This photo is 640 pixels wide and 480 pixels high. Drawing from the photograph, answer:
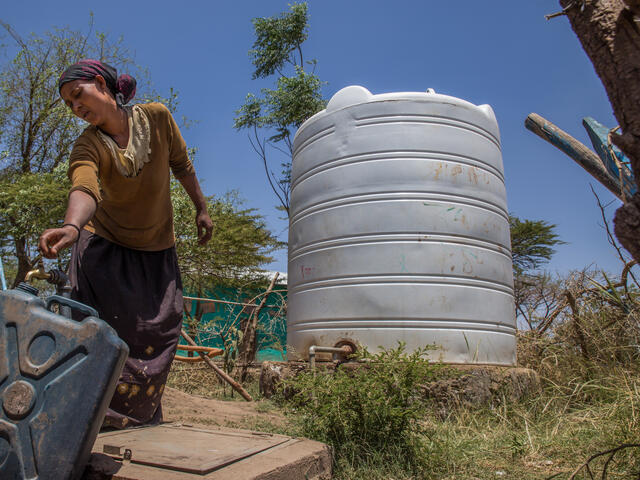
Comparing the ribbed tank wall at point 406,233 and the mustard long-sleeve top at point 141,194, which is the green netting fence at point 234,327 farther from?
the mustard long-sleeve top at point 141,194

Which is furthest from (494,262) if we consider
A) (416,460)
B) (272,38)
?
(272,38)

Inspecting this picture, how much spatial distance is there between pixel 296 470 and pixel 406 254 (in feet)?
6.53

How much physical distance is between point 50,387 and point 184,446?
23.2 inches

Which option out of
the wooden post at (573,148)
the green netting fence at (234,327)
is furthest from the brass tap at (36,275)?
the green netting fence at (234,327)

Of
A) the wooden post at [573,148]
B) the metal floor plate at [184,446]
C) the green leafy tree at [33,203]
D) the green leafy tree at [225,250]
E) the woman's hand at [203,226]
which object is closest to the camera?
the metal floor plate at [184,446]

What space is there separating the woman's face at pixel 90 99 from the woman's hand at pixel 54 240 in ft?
2.29

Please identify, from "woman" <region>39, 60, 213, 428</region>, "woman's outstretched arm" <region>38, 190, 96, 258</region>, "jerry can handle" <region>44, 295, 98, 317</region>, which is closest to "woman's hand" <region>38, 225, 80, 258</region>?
"woman's outstretched arm" <region>38, 190, 96, 258</region>

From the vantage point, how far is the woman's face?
2.04 metres

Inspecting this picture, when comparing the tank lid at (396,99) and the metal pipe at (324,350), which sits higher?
the tank lid at (396,99)

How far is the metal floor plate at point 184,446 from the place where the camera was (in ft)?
4.68

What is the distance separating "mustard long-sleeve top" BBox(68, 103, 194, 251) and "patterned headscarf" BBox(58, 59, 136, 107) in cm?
10

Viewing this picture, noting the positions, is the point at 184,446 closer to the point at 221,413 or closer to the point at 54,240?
the point at 54,240

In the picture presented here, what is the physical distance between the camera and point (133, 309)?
219 cm

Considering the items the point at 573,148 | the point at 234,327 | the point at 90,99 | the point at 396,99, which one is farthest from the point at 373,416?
the point at 234,327
